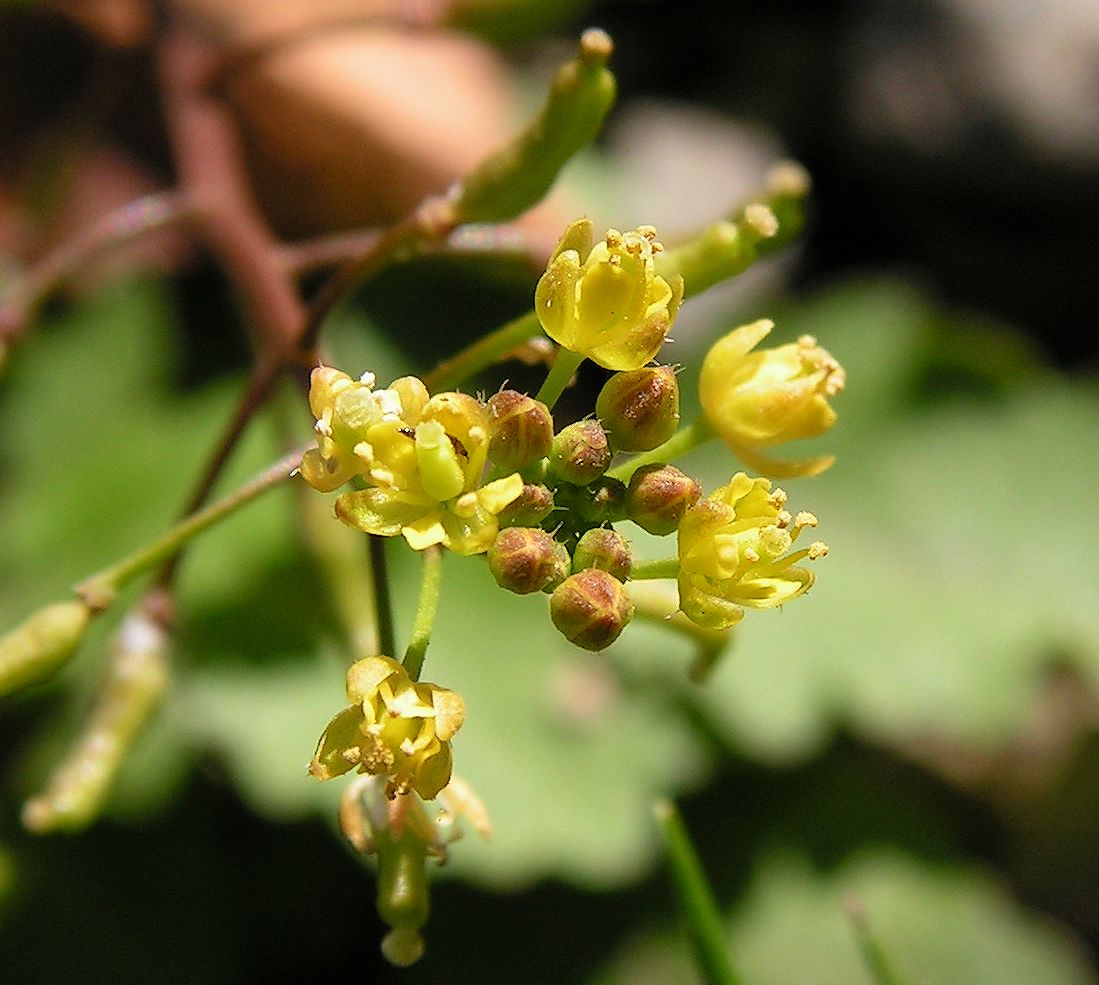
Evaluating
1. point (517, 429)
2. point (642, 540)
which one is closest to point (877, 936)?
point (642, 540)

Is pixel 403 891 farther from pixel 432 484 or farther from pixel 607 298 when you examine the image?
pixel 607 298

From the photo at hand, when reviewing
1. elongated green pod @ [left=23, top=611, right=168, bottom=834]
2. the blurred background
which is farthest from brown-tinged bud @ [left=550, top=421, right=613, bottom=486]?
elongated green pod @ [left=23, top=611, right=168, bottom=834]

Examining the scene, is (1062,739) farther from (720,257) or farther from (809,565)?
(720,257)

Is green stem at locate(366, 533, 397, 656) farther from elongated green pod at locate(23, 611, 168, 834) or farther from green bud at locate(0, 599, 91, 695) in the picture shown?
elongated green pod at locate(23, 611, 168, 834)

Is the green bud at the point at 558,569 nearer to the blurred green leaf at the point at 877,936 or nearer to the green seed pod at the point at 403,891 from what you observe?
the green seed pod at the point at 403,891

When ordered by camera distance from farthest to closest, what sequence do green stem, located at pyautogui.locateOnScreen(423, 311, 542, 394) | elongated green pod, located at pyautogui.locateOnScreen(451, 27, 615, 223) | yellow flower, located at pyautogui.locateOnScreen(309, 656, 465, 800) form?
elongated green pod, located at pyautogui.locateOnScreen(451, 27, 615, 223) < green stem, located at pyautogui.locateOnScreen(423, 311, 542, 394) < yellow flower, located at pyautogui.locateOnScreen(309, 656, 465, 800)

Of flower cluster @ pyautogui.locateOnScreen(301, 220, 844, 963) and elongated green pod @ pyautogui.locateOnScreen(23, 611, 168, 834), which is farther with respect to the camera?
elongated green pod @ pyautogui.locateOnScreen(23, 611, 168, 834)

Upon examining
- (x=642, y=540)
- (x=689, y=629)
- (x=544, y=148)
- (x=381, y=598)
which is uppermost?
(x=544, y=148)

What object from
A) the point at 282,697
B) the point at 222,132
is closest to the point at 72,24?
the point at 222,132

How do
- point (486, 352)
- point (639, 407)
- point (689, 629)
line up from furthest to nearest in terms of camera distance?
point (689, 629) < point (486, 352) < point (639, 407)
